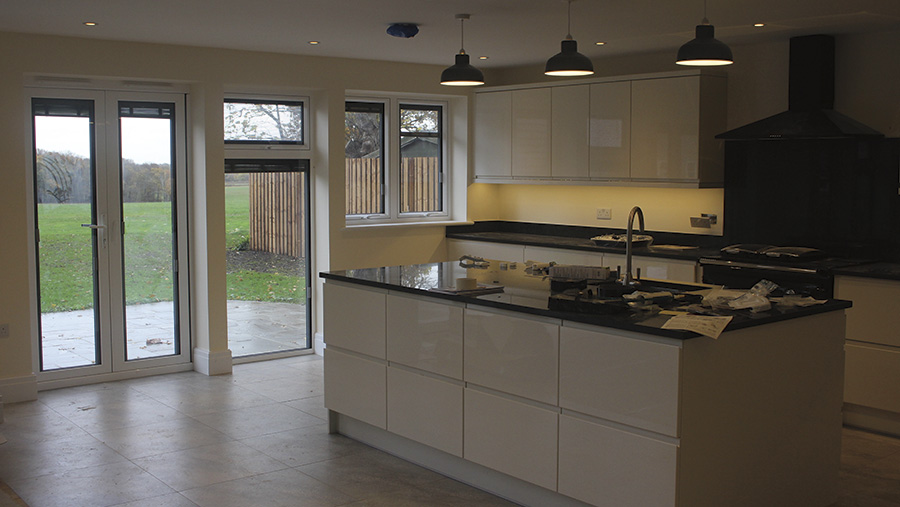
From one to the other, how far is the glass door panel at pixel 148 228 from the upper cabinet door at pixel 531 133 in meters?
2.93

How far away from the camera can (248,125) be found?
278 inches

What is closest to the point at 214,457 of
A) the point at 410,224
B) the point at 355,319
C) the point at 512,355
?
the point at 355,319

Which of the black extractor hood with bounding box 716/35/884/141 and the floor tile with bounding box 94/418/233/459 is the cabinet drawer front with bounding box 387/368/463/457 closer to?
the floor tile with bounding box 94/418/233/459

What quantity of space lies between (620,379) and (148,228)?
14.7 feet

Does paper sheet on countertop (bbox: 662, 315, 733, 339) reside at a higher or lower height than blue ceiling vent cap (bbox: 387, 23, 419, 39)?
lower

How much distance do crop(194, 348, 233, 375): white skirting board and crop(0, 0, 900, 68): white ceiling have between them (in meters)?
2.39

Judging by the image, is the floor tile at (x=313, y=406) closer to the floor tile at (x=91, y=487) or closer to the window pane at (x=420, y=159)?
the floor tile at (x=91, y=487)

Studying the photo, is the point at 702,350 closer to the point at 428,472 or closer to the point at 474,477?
the point at 474,477

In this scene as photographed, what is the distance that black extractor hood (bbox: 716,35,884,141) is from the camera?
5668mm

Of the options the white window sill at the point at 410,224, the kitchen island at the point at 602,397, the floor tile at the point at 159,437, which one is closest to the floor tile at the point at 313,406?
the floor tile at the point at 159,437

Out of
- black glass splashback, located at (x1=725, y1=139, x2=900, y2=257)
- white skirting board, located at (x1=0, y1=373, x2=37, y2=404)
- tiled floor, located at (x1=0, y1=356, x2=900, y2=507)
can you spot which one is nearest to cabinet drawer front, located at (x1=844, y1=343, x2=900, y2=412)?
tiled floor, located at (x1=0, y1=356, x2=900, y2=507)

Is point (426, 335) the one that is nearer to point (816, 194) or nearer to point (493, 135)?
point (816, 194)

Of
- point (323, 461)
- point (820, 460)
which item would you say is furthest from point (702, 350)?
point (323, 461)

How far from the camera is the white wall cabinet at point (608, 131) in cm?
638
